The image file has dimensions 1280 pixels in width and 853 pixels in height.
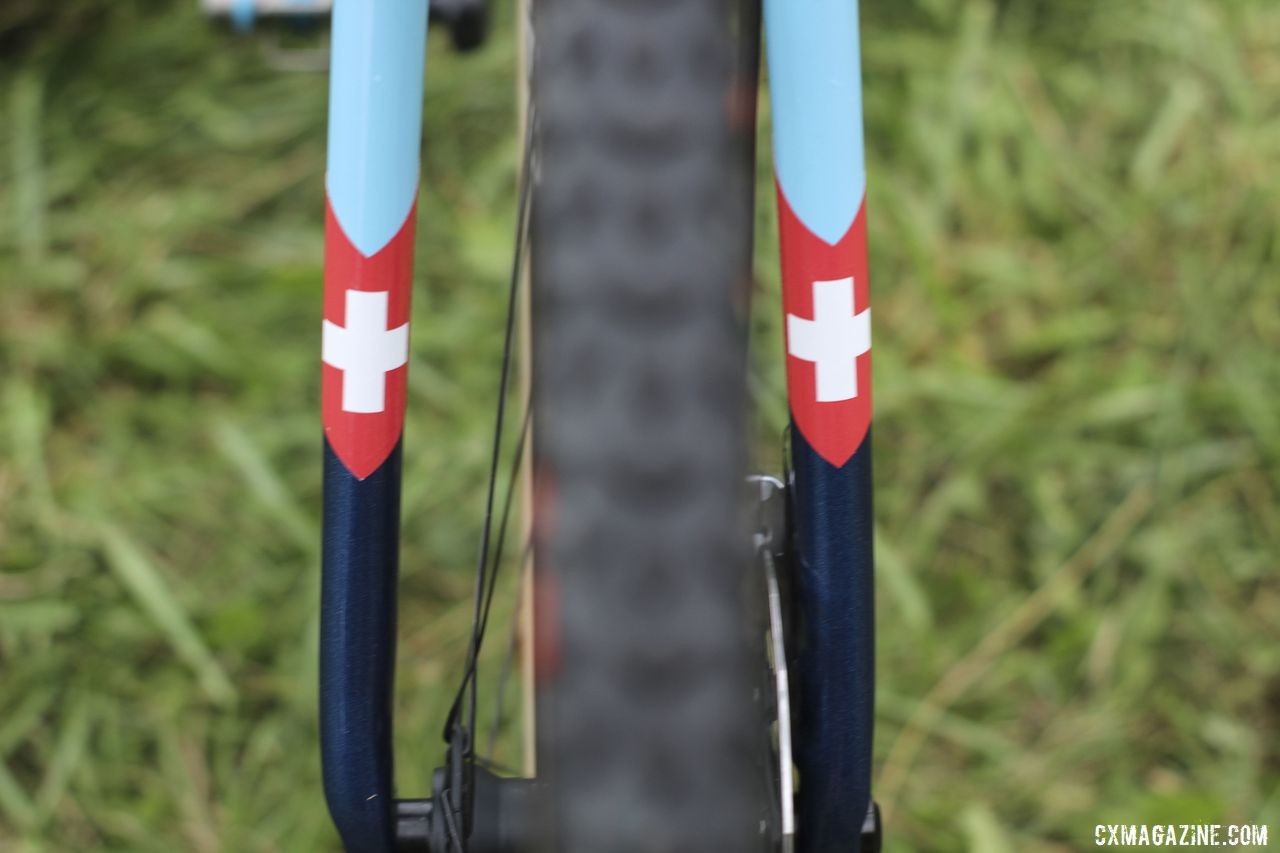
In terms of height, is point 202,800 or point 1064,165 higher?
point 1064,165

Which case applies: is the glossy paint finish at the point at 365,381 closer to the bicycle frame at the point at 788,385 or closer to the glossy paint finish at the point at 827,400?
the bicycle frame at the point at 788,385

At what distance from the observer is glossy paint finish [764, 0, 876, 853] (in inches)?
19.1

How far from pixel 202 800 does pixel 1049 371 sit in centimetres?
90

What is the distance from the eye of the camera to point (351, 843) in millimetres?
542

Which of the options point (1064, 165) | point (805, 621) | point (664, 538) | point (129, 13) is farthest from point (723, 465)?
point (129, 13)

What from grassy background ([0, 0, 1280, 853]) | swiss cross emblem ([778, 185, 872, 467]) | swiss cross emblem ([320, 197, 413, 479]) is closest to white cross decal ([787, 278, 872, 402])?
swiss cross emblem ([778, 185, 872, 467])

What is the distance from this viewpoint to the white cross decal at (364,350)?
20.5 inches

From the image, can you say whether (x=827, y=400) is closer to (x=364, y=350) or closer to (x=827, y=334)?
(x=827, y=334)

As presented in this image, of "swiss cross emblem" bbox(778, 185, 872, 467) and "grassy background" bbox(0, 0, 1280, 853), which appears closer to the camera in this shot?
"swiss cross emblem" bbox(778, 185, 872, 467)

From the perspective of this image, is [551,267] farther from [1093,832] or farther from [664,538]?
[1093,832]

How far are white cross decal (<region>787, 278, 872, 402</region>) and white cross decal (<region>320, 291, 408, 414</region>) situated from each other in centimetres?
17

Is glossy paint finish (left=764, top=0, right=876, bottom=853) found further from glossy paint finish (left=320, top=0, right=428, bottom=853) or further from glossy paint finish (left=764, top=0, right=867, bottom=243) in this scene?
glossy paint finish (left=320, top=0, right=428, bottom=853)

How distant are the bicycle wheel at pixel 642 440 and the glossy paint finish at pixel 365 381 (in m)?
0.09

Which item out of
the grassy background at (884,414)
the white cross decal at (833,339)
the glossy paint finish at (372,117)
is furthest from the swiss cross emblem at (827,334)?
the grassy background at (884,414)
